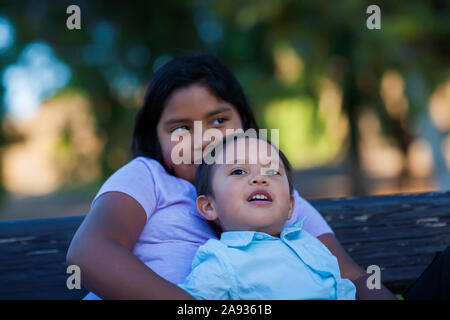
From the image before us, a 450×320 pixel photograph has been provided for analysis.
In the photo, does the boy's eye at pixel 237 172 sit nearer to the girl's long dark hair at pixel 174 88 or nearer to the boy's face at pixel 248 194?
the boy's face at pixel 248 194

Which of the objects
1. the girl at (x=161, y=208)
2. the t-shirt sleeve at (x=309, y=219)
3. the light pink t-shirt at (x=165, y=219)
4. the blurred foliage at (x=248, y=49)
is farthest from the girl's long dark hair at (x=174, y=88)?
the blurred foliage at (x=248, y=49)

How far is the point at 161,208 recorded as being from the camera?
5.44 feet

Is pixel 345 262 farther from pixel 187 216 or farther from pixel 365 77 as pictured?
pixel 365 77

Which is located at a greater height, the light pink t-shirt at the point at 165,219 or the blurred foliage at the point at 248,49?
the blurred foliage at the point at 248,49

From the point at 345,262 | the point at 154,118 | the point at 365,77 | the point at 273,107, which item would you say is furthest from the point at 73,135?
the point at 345,262

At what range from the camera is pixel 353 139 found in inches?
365

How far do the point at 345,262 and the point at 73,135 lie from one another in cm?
629

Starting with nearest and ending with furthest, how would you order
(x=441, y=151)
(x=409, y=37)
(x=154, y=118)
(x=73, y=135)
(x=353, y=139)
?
1. (x=154, y=118)
2. (x=409, y=37)
3. (x=441, y=151)
4. (x=73, y=135)
5. (x=353, y=139)

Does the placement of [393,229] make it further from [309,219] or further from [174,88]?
[174,88]

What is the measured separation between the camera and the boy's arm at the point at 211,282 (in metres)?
1.36
